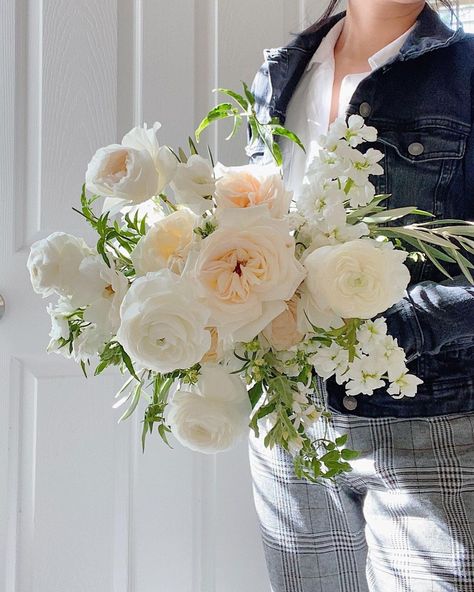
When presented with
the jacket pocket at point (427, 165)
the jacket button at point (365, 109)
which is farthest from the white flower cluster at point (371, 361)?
the jacket button at point (365, 109)

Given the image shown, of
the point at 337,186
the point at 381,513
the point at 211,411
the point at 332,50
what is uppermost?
the point at 332,50

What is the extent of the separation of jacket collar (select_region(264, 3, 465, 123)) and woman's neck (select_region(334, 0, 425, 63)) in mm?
32

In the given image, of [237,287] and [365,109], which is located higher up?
[365,109]

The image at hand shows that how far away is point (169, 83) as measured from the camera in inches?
52.5

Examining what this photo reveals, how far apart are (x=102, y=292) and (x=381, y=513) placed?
1.72 feet

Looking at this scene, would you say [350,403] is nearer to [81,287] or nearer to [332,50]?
[81,287]

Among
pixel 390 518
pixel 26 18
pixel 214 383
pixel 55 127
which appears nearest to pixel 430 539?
pixel 390 518

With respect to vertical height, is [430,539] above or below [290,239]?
below

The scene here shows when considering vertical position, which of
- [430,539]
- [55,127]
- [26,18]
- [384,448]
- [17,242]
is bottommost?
[430,539]

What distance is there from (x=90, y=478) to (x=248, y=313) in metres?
0.81

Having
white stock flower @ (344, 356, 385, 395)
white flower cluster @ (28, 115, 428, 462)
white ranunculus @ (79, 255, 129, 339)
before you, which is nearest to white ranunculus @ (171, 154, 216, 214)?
white flower cluster @ (28, 115, 428, 462)

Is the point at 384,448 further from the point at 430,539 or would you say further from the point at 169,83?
the point at 169,83

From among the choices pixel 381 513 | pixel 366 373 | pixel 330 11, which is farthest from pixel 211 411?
pixel 330 11

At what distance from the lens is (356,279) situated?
649 mm
